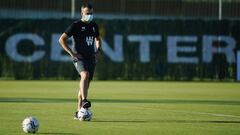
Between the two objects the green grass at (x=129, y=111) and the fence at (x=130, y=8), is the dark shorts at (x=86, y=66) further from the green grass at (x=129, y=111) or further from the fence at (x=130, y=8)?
the fence at (x=130, y=8)

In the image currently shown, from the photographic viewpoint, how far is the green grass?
46.3 ft

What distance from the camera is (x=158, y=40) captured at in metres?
36.2

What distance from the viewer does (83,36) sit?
54.5 feet

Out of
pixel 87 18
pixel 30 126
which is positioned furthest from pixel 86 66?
pixel 30 126

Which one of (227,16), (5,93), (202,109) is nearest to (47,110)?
(202,109)

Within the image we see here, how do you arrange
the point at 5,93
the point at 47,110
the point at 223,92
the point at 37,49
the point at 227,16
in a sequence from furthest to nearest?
the point at 227,16 → the point at 37,49 → the point at 223,92 → the point at 5,93 → the point at 47,110

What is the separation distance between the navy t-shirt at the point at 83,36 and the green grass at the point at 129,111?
1.45 meters

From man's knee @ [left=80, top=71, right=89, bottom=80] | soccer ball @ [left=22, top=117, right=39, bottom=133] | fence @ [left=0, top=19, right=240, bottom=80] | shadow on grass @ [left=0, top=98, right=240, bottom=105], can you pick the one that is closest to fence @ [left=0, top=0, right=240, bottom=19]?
fence @ [left=0, top=19, right=240, bottom=80]

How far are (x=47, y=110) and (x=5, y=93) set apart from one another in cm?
706

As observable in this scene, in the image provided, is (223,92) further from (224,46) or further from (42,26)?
(42,26)

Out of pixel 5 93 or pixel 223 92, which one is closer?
pixel 5 93

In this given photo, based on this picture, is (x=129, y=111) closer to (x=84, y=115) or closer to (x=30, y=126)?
(x=84, y=115)

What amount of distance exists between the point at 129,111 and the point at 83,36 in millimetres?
2688

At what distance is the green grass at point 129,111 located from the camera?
46.3 feet
